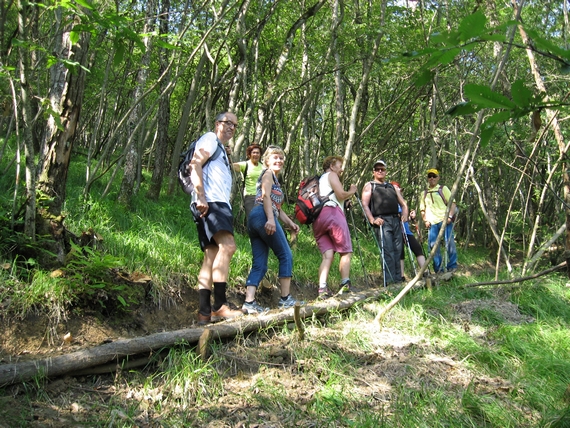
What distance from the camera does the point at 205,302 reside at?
4.25 metres

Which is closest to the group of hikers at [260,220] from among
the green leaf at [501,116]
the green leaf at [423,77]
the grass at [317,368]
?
the grass at [317,368]

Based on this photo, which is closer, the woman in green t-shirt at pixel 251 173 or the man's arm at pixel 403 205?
the woman in green t-shirt at pixel 251 173

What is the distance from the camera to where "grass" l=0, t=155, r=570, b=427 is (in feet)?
9.68

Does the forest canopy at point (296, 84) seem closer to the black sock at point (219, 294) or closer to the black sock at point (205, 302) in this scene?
the black sock at point (205, 302)

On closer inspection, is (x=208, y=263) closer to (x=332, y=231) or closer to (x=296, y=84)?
(x=332, y=231)

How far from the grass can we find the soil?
12 millimetres

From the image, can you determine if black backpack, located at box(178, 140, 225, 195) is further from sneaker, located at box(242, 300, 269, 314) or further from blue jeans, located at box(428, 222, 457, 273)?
blue jeans, located at box(428, 222, 457, 273)

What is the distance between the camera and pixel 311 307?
4.55 m

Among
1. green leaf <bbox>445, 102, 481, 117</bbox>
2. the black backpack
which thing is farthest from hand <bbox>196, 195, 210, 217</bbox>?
green leaf <bbox>445, 102, 481, 117</bbox>

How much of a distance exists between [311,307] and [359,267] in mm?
3993

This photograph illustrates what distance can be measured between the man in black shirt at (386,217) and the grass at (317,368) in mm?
1330

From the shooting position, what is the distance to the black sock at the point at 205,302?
4.23 m

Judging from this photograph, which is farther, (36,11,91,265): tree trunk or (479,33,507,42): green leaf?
(36,11,91,265): tree trunk

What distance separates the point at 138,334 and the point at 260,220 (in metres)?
1.60
